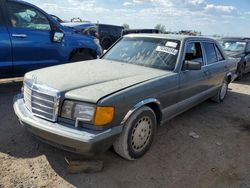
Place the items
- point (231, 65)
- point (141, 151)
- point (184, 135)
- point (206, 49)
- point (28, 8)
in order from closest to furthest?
point (141, 151) < point (184, 135) < point (206, 49) < point (28, 8) < point (231, 65)

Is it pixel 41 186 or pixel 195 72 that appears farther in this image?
pixel 195 72

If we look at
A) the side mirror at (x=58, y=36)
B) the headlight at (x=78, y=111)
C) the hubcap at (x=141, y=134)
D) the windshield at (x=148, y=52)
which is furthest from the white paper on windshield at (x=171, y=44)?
the side mirror at (x=58, y=36)

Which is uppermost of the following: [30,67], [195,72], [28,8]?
[28,8]

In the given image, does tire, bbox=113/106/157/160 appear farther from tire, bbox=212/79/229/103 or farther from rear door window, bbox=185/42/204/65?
tire, bbox=212/79/229/103

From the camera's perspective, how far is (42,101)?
3090mm

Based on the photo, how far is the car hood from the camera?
2.96 m

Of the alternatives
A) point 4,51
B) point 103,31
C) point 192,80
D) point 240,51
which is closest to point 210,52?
point 192,80

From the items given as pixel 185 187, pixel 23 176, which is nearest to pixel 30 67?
pixel 23 176

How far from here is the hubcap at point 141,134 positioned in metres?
3.38

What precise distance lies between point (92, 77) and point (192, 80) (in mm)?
1865

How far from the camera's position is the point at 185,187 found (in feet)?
9.93

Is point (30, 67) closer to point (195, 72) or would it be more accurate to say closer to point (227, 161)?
point (195, 72)

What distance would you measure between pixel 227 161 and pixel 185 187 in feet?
3.19

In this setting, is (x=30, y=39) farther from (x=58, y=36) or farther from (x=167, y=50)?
(x=167, y=50)
